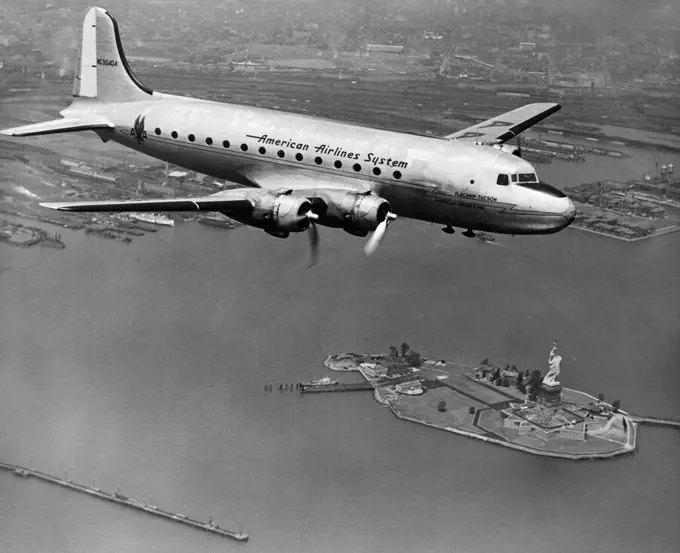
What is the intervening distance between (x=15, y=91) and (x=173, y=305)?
1770cm

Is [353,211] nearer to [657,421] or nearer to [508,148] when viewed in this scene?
[508,148]

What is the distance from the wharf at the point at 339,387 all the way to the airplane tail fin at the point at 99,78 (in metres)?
37.3

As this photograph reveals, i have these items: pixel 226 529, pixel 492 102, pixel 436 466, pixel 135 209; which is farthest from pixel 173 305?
pixel 135 209

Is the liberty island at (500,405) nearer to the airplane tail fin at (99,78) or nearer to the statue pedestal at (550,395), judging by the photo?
the statue pedestal at (550,395)

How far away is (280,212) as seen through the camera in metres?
19.7

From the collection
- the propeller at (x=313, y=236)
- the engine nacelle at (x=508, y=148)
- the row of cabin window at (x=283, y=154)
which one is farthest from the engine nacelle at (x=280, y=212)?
the engine nacelle at (x=508, y=148)

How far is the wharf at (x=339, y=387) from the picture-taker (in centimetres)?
6028

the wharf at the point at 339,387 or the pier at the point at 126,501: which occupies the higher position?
the wharf at the point at 339,387

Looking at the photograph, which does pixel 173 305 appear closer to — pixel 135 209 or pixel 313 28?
pixel 313 28

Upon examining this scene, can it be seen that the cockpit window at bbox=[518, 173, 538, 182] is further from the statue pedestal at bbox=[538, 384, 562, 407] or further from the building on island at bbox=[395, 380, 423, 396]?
the building on island at bbox=[395, 380, 423, 396]

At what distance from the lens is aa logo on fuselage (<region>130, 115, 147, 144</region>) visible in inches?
899

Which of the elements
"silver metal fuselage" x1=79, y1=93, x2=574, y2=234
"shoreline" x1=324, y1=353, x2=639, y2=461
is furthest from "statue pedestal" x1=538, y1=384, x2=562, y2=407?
"silver metal fuselage" x1=79, y1=93, x2=574, y2=234

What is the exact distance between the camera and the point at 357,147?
20.4 metres

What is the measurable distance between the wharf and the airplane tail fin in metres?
37.3
